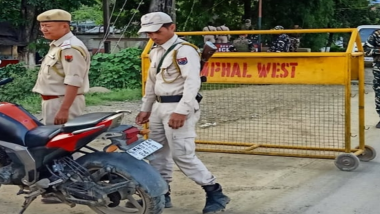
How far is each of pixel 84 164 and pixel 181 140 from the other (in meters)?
0.76

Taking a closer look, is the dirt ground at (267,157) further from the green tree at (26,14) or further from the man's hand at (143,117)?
the green tree at (26,14)

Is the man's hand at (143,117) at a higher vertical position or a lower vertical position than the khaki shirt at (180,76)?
lower

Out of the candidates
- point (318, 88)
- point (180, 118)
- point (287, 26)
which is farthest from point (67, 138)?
point (287, 26)

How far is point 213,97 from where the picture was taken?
11461 mm

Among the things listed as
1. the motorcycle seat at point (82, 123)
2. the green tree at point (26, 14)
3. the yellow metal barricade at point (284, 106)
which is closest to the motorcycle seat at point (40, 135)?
the motorcycle seat at point (82, 123)

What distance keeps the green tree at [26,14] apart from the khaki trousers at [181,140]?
13144mm

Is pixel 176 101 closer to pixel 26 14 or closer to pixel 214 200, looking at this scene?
pixel 214 200

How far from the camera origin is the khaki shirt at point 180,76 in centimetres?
486

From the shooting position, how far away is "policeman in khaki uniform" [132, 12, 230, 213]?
488 centimetres

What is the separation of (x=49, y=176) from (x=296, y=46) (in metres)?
15.6

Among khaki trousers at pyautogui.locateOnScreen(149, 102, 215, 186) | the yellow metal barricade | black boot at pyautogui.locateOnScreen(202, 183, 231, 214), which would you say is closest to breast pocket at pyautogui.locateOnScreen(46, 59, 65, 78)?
khaki trousers at pyautogui.locateOnScreen(149, 102, 215, 186)

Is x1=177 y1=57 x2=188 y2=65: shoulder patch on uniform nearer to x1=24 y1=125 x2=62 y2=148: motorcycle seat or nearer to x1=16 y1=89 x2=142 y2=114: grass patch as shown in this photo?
x1=24 y1=125 x2=62 y2=148: motorcycle seat

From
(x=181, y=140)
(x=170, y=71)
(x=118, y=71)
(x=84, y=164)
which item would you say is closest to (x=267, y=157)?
(x=181, y=140)

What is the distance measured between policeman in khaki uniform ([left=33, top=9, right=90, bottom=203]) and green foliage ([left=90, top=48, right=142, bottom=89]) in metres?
8.70
